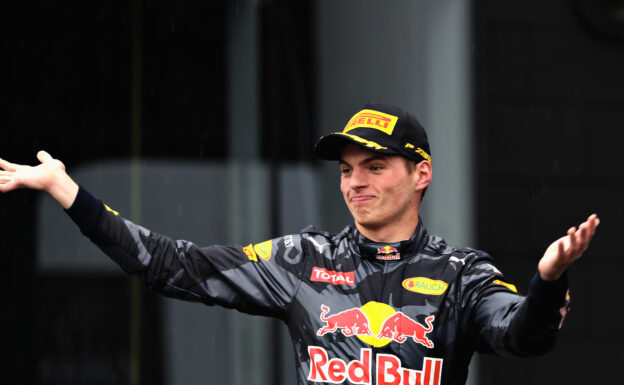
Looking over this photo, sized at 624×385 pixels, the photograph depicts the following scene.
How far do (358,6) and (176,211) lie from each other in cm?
212

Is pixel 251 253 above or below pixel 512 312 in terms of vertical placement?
above

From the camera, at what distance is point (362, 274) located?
3480 millimetres

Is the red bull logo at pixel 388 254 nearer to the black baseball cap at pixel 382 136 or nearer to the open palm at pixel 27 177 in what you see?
the black baseball cap at pixel 382 136

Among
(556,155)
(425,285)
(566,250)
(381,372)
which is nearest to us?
(566,250)

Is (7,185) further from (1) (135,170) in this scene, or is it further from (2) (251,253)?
(1) (135,170)

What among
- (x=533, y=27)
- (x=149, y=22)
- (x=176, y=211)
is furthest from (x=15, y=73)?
(x=533, y=27)

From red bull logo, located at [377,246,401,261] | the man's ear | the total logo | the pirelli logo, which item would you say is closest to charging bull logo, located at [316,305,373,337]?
the total logo

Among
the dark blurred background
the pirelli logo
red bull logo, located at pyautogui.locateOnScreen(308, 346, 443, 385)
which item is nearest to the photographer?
red bull logo, located at pyautogui.locateOnScreen(308, 346, 443, 385)

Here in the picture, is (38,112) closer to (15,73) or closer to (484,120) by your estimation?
(15,73)

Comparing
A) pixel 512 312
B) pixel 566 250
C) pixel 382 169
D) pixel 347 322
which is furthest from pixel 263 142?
pixel 566 250

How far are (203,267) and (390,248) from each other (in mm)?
707

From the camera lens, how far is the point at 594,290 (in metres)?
7.45

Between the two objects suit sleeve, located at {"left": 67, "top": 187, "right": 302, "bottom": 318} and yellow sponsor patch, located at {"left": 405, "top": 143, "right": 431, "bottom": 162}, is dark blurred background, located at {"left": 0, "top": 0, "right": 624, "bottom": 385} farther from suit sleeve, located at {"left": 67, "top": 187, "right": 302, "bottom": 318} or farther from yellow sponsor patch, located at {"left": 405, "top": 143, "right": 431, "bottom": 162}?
yellow sponsor patch, located at {"left": 405, "top": 143, "right": 431, "bottom": 162}

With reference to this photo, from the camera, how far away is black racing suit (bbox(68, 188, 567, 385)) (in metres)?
3.28
